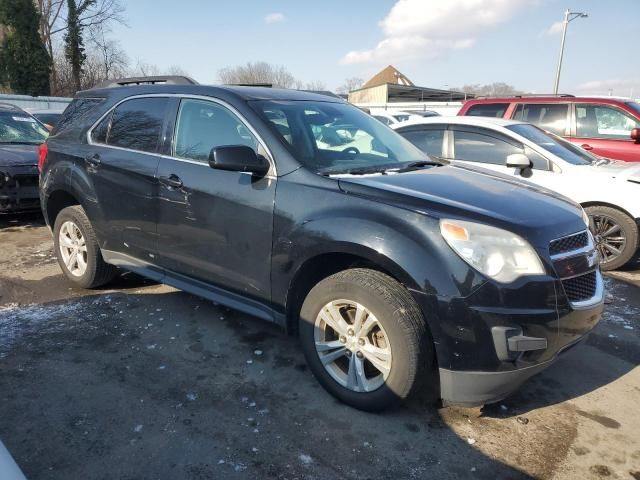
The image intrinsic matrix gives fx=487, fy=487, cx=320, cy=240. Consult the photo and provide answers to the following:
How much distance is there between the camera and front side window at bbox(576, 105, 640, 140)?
7.53 meters

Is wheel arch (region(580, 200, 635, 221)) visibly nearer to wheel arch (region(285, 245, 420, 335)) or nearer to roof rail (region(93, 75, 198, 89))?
wheel arch (region(285, 245, 420, 335))

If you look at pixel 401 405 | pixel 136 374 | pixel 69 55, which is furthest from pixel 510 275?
pixel 69 55

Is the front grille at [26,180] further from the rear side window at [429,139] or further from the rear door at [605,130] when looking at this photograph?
the rear door at [605,130]

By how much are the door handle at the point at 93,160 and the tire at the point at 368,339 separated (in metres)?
2.38

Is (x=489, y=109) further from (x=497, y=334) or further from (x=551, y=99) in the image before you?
(x=497, y=334)

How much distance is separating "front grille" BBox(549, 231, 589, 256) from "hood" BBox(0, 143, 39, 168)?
22.5ft

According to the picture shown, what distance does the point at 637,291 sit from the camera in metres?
5.09

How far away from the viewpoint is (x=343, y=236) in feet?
8.91

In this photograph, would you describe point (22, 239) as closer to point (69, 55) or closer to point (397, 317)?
point (397, 317)

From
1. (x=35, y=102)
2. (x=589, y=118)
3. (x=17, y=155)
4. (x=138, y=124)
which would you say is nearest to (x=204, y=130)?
(x=138, y=124)

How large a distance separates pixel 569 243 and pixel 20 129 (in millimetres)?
8573

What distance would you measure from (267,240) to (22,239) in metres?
5.05

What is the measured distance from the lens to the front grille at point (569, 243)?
102 inches

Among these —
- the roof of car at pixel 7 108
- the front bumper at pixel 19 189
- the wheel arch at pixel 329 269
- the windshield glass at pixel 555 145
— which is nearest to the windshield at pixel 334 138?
the wheel arch at pixel 329 269
